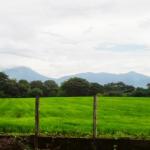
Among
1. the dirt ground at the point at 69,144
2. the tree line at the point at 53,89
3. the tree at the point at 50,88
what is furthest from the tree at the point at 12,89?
the dirt ground at the point at 69,144

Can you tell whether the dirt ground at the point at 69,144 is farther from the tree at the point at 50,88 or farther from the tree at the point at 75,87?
the tree at the point at 50,88

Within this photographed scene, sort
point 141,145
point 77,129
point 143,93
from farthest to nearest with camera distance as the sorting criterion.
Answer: point 143,93 → point 77,129 → point 141,145

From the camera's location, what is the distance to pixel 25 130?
20156 millimetres

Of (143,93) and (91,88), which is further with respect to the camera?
(91,88)

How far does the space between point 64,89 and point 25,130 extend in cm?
9948

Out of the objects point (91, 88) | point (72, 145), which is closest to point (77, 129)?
point (72, 145)

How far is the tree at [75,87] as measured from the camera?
11575 cm

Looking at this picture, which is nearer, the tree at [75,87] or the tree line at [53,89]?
the tree line at [53,89]

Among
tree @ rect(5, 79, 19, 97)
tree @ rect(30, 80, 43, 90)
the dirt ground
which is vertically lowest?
the dirt ground

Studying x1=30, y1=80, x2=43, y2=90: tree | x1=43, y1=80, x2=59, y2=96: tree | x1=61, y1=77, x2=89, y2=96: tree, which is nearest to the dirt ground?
x1=61, y1=77, x2=89, y2=96: tree

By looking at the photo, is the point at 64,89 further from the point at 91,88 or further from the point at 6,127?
the point at 6,127

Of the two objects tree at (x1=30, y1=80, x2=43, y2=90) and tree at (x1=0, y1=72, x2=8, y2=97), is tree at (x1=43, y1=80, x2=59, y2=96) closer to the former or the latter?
tree at (x1=30, y1=80, x2=43, y2=90)

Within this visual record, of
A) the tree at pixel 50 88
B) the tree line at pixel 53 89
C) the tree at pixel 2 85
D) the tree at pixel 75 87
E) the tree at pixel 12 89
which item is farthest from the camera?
the tree at pixel 50 88

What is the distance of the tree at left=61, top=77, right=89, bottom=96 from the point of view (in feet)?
380
